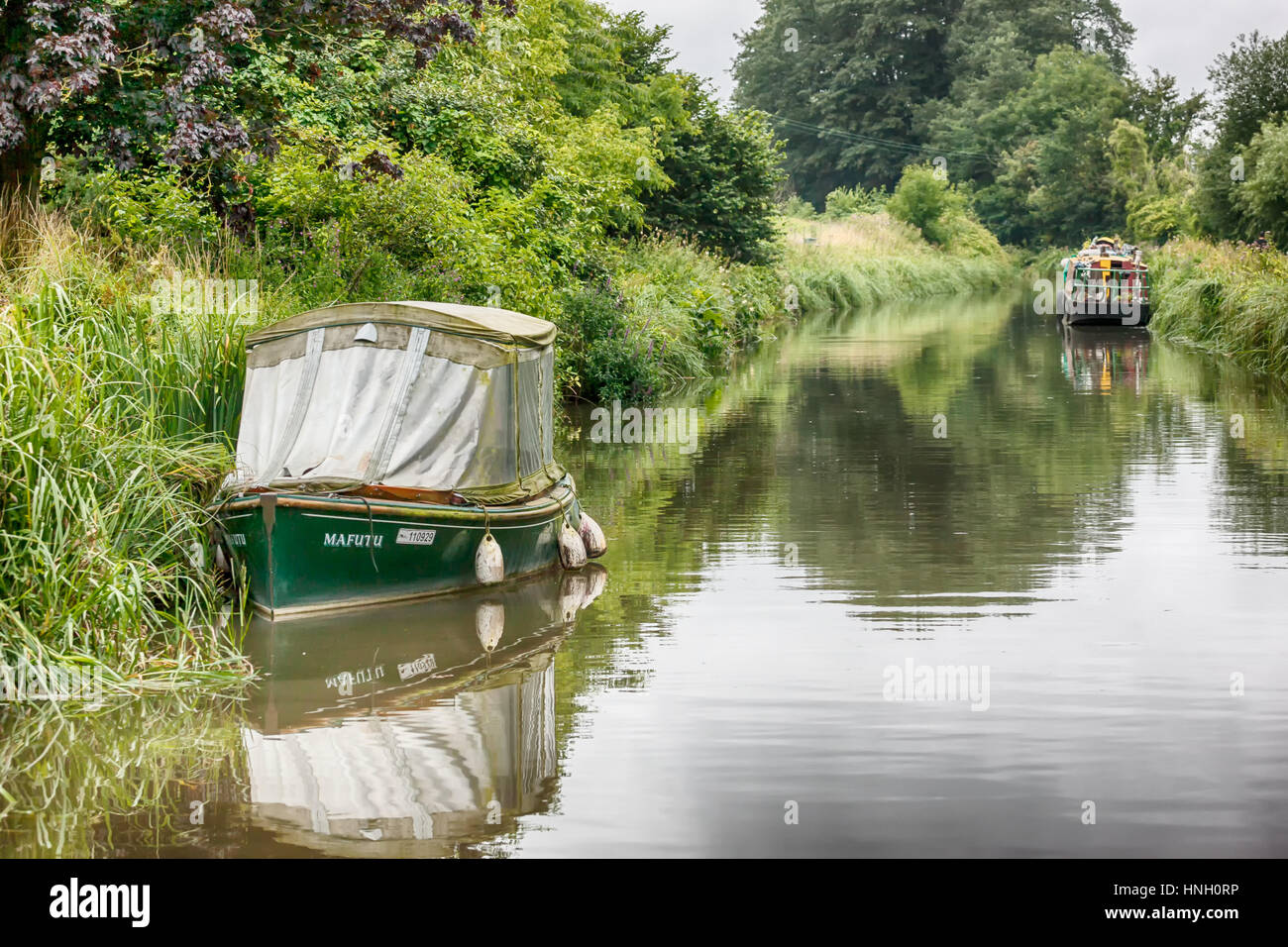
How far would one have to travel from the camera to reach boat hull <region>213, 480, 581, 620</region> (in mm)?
10781

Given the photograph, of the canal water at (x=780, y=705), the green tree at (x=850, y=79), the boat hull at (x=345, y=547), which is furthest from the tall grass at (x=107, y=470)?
the green tree at (x=850, y=79)

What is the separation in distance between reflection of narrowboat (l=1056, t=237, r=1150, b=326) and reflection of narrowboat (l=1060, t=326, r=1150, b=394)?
1.88 feet

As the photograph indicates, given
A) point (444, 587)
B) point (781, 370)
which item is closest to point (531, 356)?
point (444, 587)

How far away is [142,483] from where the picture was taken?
10219 mm

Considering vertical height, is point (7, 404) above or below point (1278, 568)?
above

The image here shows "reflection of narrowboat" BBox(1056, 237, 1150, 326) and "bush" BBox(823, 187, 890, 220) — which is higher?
"bush" BBox(823, 187, 890, 220)

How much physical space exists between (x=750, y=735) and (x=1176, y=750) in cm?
220

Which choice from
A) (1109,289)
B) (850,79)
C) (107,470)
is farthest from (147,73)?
(850,79)

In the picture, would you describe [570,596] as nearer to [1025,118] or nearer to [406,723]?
[406,723]

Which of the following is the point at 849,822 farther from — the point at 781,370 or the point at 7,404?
the point at 781,370

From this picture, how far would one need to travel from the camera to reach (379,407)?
12.0 meters

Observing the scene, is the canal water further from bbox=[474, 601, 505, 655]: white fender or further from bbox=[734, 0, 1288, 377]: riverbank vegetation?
bbox=[734, 0, 1288, 377]: riverbank vegetation

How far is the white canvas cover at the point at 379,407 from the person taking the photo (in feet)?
39.0

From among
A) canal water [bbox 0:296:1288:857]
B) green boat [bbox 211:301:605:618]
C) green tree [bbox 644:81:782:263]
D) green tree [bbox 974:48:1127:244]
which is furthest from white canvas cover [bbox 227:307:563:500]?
green tree [bbox 974:48:1127:244]
